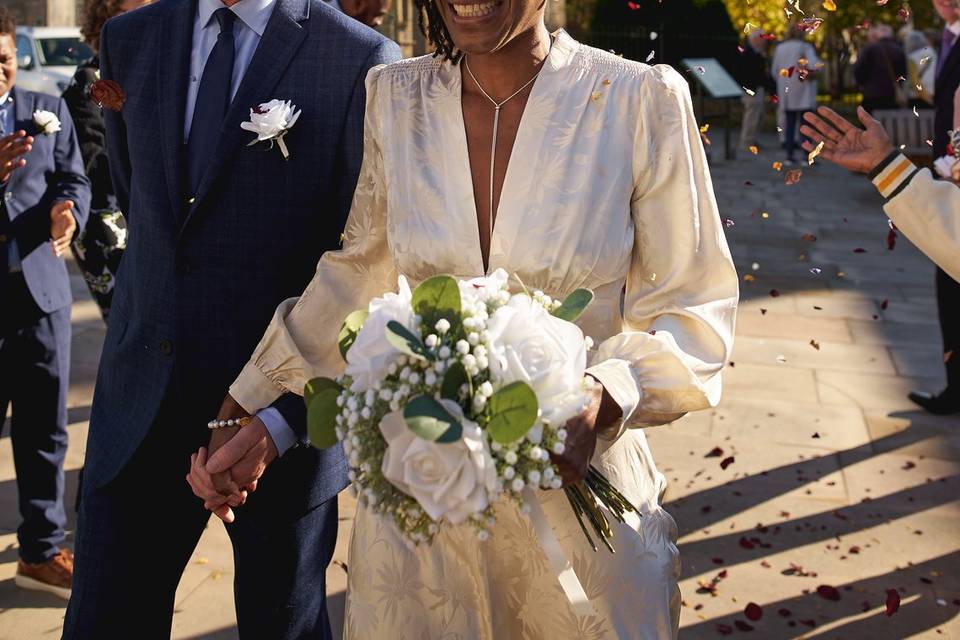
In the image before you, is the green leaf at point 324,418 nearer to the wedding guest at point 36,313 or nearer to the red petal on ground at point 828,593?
the wedding guest at point 36,313

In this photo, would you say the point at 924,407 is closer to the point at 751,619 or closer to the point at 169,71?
the point at 751,619

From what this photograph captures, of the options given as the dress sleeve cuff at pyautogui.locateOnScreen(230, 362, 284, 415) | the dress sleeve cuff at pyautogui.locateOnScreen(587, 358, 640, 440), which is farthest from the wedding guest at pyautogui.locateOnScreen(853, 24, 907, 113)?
the dress sleeve cuff at pyautogui.locateOnScreen(587, 358, 640, 440)

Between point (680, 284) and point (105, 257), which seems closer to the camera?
point (680, 284)

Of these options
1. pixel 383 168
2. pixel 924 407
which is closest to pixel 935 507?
pixel 924 407

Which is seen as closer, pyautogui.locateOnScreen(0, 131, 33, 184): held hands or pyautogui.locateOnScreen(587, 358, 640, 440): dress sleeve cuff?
pyautogui.locateOnScreen(587, 358, 640, 440): dress sleeve cuff

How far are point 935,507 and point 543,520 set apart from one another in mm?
Answer: 4241

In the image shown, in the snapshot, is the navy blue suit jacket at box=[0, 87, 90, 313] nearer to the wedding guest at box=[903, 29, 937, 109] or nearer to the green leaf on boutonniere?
the green leaf on boutonniere

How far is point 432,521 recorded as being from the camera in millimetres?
2029

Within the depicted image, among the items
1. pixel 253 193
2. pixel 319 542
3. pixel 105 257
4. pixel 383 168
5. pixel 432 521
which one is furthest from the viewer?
pixel 105 257

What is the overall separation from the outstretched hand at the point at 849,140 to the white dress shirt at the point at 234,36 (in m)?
1.51

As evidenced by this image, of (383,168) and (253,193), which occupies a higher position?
(383,168)

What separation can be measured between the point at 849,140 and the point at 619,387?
1.59 metres

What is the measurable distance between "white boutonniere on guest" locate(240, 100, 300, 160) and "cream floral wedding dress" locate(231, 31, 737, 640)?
396 mm

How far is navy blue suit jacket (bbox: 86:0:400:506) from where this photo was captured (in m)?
2.90
